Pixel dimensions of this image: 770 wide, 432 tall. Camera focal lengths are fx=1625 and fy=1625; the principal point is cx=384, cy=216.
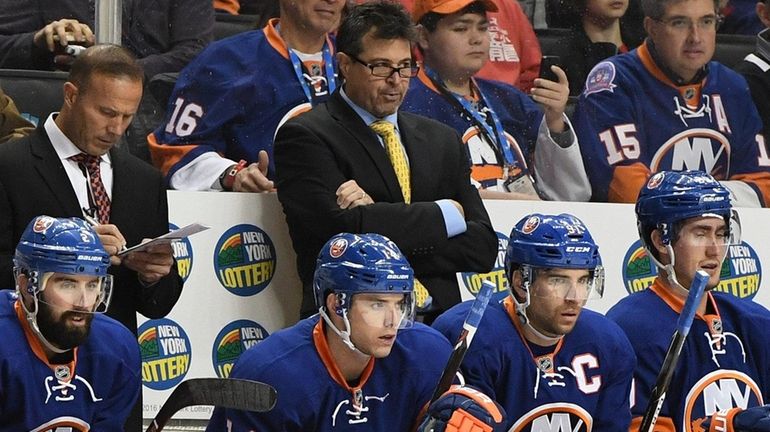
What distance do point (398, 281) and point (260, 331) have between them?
1.20 m

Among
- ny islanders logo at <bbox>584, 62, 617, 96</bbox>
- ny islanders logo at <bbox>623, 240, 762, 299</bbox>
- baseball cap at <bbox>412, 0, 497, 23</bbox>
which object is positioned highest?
baseball cap at <bbox>412, 0, 497, 23</bbox>

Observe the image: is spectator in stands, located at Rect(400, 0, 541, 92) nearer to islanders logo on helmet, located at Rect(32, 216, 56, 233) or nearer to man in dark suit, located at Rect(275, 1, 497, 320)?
man in dark suit, located at Rect(275, 1, 497, 320)

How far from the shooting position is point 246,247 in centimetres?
441

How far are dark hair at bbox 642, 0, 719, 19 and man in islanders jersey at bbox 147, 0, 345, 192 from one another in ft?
3.54

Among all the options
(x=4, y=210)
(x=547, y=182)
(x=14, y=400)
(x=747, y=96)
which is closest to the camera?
(x=14, y=400)

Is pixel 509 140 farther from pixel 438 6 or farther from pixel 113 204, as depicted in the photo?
pixel 113 204

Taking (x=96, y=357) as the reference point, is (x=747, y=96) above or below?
above

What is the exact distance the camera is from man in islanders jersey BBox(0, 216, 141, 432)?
3.25m

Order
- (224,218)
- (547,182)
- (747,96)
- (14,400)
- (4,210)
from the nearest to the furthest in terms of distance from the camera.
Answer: (14,400) < (4,210) < (224,218) < (547,182) < (747,96)

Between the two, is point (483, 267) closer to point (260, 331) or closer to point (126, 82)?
point (260, 331)

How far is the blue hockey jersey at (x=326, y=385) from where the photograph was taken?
3.25 m

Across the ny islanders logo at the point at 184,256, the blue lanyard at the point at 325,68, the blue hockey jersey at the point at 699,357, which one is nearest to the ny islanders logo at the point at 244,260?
the ny islanders logo at the point at 184,256

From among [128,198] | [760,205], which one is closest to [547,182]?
[760,205]

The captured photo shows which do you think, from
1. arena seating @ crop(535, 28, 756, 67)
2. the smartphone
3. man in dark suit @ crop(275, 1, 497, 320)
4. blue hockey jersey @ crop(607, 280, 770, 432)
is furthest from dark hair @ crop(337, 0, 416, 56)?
arena seating @ crop(535, 28, 756, 67)
